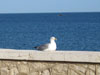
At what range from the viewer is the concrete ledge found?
8.03 meters

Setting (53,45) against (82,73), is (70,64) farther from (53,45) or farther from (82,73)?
(53,45)

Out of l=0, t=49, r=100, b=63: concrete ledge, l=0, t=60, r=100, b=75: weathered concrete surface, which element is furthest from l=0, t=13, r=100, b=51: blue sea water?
l=0, t=49, r=100, b=63: concrete ledge

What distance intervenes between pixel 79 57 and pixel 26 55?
1240 millimetres

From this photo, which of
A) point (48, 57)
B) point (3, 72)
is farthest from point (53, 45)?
point (3, 72)

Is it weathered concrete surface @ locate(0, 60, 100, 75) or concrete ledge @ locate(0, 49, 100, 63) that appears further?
weathered concrete surface @ locate(0, 60, 100, 75)

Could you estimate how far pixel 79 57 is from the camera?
8102 millimetres

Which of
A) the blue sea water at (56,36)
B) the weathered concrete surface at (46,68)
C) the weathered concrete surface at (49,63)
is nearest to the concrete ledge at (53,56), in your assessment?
the weathered concrete surface at (49,63)

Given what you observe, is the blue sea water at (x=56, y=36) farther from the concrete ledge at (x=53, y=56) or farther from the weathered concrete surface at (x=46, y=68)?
the concrete ledge at (x=53, y=56)

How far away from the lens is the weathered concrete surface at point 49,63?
8.08 meters

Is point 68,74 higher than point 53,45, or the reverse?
point 53,45

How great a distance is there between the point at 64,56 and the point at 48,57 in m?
0.37

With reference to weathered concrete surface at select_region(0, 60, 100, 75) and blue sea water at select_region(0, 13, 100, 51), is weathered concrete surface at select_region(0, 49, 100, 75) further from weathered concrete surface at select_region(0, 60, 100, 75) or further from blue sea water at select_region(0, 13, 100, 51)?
blue sea water at select_region(0, 13, 100, 51)

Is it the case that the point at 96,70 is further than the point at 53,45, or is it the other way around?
the point at 53,45

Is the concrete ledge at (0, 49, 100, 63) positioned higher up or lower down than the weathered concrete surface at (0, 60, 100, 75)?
higher up
